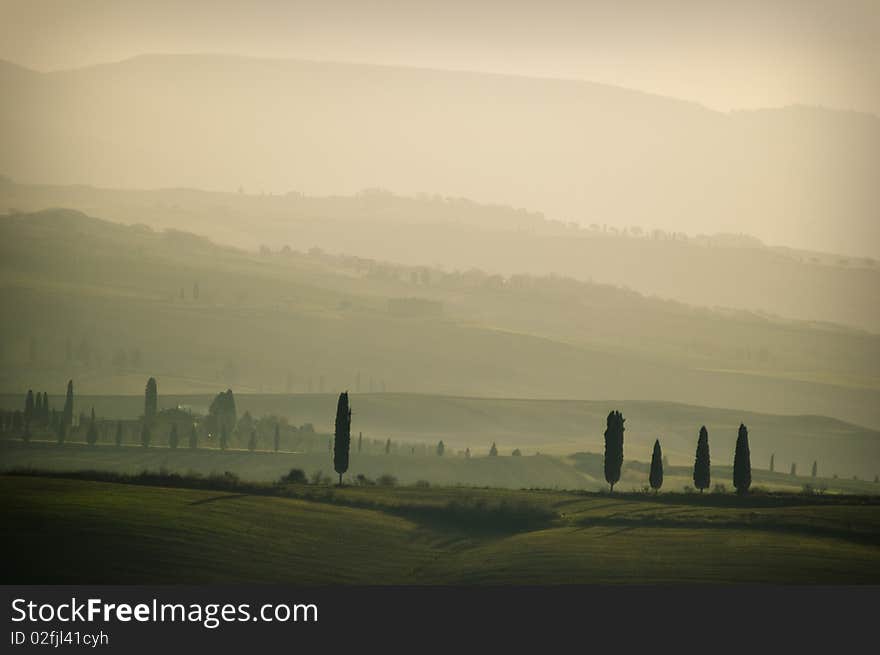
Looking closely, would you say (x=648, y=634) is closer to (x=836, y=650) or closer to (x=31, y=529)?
(x=836, y=650)

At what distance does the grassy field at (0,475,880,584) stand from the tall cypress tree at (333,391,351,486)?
659 centimetres

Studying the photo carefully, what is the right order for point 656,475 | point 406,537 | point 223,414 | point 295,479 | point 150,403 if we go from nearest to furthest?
point 406,537, point 295,479, point 656,475, point 223,414, point 150,403

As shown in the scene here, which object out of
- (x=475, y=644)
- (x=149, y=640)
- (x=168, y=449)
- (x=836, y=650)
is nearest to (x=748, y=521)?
(x=836, y=650)

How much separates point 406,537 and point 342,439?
65.8 ft

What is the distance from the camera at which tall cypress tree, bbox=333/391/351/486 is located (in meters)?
112

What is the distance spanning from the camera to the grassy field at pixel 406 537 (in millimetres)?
86125

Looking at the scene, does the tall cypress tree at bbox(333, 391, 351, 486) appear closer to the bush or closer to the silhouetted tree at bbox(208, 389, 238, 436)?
the bush

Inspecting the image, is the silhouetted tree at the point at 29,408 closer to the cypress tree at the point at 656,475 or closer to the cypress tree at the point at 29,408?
the cypress tree at the point at 29,408

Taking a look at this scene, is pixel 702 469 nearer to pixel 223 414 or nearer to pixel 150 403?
pixel 223 414

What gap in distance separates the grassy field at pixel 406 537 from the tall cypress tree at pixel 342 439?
260 inches

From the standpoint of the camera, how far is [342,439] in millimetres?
114000

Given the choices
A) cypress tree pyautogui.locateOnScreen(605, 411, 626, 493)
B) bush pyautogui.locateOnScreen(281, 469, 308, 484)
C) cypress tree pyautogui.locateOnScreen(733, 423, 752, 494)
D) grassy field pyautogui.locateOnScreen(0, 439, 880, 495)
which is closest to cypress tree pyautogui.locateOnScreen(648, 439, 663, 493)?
cypress tree pyautogui.locateOnScreen(605, 411, 626, 493)

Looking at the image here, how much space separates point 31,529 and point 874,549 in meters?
53.1

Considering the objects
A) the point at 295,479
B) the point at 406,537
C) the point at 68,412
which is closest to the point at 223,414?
the point at 68,412
